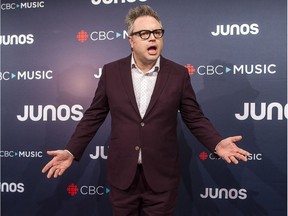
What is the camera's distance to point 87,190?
252 cm

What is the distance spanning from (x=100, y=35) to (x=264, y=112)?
1.35 metres

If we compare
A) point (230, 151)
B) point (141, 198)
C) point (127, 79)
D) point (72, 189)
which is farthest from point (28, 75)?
point (230, 151)

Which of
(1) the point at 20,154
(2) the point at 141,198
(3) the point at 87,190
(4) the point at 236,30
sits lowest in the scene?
(3) the point at 87,190

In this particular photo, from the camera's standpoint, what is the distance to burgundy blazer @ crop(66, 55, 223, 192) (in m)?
1.62

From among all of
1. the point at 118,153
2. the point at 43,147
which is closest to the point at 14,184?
the point at 43,147

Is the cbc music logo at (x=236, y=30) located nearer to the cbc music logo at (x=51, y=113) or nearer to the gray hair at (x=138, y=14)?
the gray hair at (x=138, y=14)

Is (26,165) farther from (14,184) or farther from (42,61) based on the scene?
(42,61)

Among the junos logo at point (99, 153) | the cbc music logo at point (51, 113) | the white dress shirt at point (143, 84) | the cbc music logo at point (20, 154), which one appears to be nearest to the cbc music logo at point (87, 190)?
the junos logo at point (99, 153)

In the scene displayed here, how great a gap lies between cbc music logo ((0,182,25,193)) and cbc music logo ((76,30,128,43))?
51.1 inches

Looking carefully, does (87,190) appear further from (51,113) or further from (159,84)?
(159,84)

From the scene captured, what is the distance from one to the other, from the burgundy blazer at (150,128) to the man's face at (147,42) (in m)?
0.10

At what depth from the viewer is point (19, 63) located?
262cm

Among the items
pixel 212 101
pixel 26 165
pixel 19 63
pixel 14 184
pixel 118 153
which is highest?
pixel 19 63

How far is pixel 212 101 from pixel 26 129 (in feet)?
4.94
